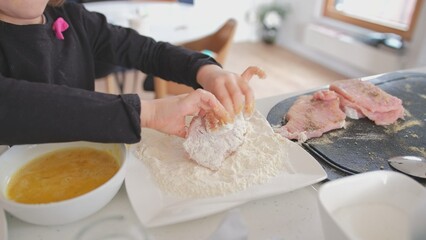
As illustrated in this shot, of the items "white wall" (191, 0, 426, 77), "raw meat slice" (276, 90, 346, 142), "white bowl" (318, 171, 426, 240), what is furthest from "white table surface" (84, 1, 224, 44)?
"white wall" (191, 0, 426, 77)

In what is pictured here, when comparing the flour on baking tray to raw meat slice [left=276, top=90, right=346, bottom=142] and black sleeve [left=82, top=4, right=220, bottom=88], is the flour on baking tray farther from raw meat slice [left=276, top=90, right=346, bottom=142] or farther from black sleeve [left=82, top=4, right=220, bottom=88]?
black sleeve [left=82, top=4, right=220, bottom=88]

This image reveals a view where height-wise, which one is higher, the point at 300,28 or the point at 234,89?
the point at 234,89

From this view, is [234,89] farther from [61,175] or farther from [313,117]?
[61,175]

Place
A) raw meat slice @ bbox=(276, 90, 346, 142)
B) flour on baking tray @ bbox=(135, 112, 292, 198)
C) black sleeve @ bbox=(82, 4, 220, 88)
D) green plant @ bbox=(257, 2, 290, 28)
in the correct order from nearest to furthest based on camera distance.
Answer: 1. flour on baking tray @ bbox=(135, 112, 292, 198)
2. raw meat slice @ bbox=(276, 90, 346, 142)
3. black sleeve @ bbox=(82, 4, 220, 88)
4. green plant @ bbox=(257, 2, 290, 28)

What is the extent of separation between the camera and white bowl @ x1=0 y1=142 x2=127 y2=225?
0.45m

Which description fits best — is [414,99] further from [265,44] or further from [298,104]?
[265,44]

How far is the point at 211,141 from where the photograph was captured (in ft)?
1.95

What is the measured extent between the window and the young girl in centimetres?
227

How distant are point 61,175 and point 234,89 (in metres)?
0.34

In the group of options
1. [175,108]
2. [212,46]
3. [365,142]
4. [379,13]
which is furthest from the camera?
[379,13]

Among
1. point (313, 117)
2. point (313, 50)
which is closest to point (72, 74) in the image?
point (313, 117)

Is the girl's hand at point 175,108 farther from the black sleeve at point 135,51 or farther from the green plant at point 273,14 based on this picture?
the green plant at point 273,14

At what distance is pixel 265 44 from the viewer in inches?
144

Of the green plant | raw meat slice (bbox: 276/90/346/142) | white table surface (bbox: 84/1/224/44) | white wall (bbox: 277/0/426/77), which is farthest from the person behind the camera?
the green plant
